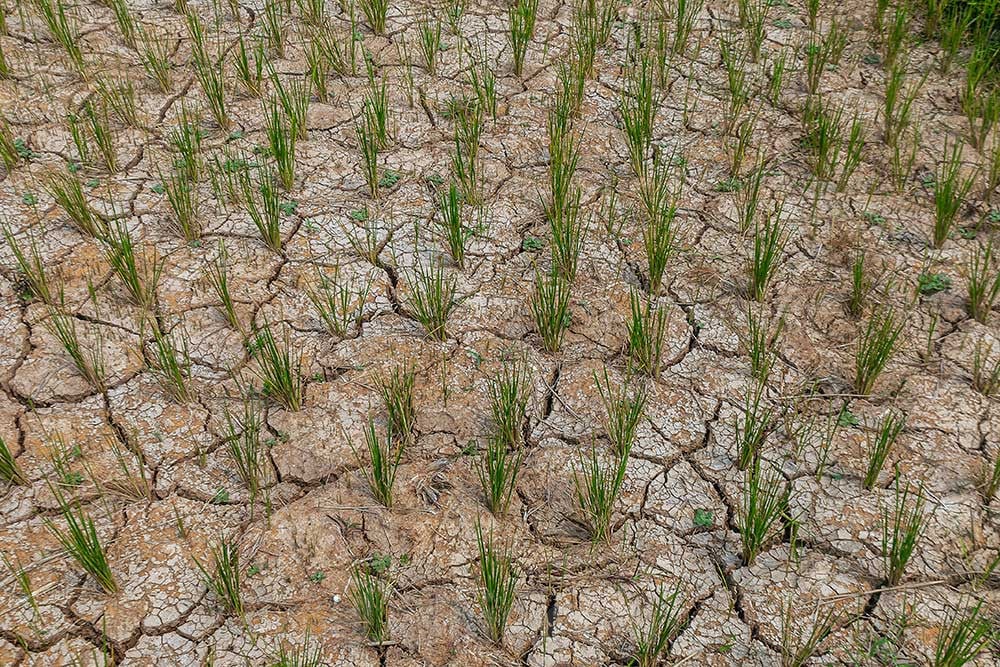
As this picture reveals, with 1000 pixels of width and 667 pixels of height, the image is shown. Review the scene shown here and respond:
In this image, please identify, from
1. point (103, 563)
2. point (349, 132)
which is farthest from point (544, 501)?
point (349, 132)

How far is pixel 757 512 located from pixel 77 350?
7.58 ft

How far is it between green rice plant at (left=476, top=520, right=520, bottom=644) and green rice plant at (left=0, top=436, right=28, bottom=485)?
1.47 meters

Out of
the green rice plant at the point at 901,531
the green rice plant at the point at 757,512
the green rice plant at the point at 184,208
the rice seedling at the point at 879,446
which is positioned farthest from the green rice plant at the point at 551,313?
the green rice plant at the point at 184,208

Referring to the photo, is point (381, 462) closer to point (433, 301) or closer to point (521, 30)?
point (433, 301)

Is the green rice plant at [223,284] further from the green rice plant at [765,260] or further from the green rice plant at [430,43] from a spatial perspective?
the green rice plant at [765,260]

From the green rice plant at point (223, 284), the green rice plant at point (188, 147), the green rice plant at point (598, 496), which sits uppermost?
the green rice plant at point (188, 147)

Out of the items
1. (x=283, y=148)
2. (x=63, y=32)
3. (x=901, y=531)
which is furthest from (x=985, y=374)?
(x=63, y=32)

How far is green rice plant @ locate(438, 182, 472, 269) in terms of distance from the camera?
355 centimetres

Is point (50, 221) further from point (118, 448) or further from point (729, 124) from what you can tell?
point (729, 124)

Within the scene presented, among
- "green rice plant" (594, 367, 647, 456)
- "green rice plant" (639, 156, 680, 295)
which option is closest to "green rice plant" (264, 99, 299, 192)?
"green rice plant" (639, 156, 680, 295)

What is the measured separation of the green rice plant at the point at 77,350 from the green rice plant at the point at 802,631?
2.34 metres

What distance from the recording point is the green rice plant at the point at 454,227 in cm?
355

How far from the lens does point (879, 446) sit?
288 cm

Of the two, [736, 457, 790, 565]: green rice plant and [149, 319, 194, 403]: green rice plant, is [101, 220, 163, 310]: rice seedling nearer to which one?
[149, 319, 194, 403]: green rice plant
